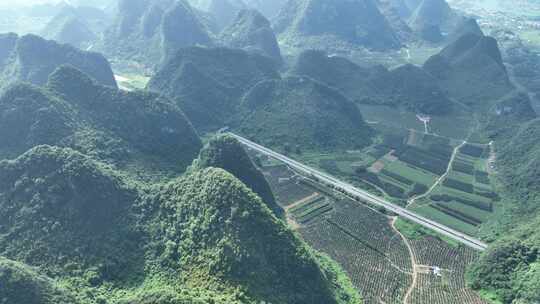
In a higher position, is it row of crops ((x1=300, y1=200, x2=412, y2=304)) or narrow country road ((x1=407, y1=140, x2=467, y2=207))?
row of crops ((x1=300, y1=200, x2=412, y2=304))

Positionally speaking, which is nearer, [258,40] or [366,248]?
[366,248]

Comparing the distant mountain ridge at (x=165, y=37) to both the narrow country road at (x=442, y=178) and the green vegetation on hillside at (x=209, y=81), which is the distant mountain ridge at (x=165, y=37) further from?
the narrow country road at (x=442, y=178)

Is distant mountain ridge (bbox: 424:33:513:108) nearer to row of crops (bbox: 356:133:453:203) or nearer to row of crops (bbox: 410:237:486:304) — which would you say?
row of crops (bbox: 356:133:453:203)

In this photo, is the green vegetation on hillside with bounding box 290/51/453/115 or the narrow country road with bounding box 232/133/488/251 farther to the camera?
the green vegetation on hillside with bounding box 290/51/453/115

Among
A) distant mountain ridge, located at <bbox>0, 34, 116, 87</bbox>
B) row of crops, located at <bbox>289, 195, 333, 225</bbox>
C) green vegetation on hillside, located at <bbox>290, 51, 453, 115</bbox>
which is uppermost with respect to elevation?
distant mountain ridge, located at <bbox>0, 34, 116, 87</bbox>

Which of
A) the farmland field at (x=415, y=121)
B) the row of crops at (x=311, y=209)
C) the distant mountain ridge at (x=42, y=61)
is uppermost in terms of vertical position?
the distant mountain ridge at (x=42, y=61)

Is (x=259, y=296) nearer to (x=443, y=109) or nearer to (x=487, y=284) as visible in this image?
(x=487, y=284)

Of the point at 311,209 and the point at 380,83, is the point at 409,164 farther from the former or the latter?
the point at 380,83

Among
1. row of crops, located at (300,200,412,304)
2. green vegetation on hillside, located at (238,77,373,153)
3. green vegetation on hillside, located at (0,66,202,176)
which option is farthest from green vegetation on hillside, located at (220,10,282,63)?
row of crops, located at (300,200,412,304)

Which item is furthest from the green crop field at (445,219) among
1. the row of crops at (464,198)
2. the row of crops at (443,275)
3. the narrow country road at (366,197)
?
the row of crops at (443,275)

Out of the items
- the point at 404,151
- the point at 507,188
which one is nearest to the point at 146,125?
the point at 404,151

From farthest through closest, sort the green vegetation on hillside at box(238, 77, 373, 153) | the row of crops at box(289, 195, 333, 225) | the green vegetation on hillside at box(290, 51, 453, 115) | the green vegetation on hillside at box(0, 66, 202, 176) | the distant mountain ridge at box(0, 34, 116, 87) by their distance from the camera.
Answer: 1. the green vegetation on hillside at box(290, 51, 453, 115)
2. the distant mountain ridge at box(0, 34, 116, 87)
3. the green vegetation on hillside at box(238, 77, 373, 153)
4. the row of crops at box(289, 195, 333, 225)
5. the green vegetation on hillside at box(0, 66, 202, 176)

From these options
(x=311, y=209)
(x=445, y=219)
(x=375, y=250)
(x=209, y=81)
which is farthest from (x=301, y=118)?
(x=375, y=250)
